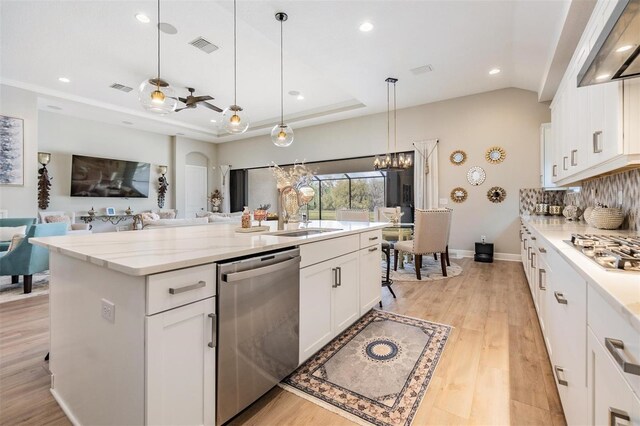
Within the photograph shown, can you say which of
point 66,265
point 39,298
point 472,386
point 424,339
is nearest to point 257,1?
point 66,265

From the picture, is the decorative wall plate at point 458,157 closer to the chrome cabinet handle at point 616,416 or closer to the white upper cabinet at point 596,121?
the white upper cabinet at point 596,121

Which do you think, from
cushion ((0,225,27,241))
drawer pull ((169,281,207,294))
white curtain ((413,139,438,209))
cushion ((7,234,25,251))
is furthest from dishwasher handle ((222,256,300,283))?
white curtain ((413,139,438,209))

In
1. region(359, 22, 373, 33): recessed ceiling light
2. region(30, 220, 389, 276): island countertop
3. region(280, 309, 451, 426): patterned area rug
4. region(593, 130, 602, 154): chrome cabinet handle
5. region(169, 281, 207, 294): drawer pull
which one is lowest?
region(280, 309, 451, 426): patterned area rug

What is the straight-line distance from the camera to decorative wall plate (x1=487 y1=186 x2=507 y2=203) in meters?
5.30

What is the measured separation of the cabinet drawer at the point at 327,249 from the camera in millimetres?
1808

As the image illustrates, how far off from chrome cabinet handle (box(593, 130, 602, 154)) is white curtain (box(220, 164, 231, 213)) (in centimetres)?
889

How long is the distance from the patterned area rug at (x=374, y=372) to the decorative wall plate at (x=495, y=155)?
4.09 meters

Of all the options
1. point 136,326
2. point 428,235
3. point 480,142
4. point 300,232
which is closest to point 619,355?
point 136,326

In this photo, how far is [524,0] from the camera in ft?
9.25

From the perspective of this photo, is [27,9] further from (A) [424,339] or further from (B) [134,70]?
(A) [424,339]

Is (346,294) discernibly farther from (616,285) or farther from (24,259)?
(24,259)

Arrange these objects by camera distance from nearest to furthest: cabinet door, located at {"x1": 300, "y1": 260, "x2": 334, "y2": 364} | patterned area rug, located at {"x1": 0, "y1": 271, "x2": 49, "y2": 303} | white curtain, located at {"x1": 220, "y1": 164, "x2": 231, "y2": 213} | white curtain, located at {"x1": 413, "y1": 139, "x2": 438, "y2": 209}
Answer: cabinet door, located at {"x1": 300, "y1": 260, "x2": 334, "y2": 364} < patterned area rug, located at {"x1": 0, "y1": 271, "x2": 49, "y2": 303} < white curtain, located at {"x1": 413, "y1": 139, "x2": 438, "y2": 209} < white curtain, located at {"x1": 220, "y1": 164, "x2": 231, "y2": 213}

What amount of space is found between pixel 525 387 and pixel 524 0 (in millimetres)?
3428

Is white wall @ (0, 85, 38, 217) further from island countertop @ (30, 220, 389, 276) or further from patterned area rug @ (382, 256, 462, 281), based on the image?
patterned area rug @ (382, 256, 462, 281)
